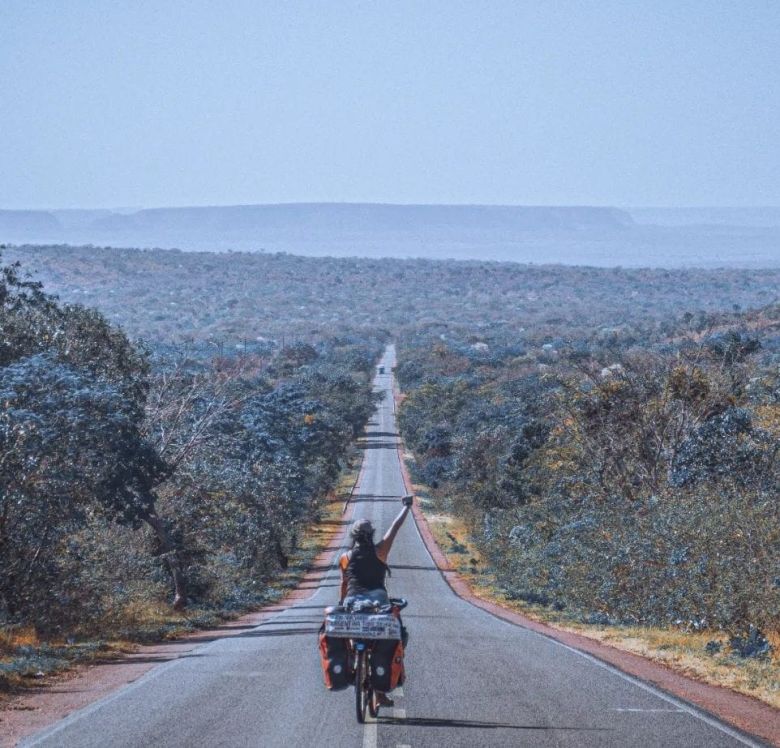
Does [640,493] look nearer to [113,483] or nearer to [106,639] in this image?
[113,483]

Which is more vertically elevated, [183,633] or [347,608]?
[347,608]

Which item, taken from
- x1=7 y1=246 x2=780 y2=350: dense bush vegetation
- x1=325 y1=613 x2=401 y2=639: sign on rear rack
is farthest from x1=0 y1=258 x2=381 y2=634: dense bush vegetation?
x1=7 y1=246 x2=780 y2=350: dense bush vegetation

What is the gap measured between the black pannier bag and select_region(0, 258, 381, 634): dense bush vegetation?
840cm

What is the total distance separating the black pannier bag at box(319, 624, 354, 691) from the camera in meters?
9.99

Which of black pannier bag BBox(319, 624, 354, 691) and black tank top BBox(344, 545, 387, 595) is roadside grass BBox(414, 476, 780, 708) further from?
black pannier bag BBox(319, 624, 354, 691)

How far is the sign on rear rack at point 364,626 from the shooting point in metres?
9.80

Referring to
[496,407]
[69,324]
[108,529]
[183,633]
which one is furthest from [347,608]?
[496,407]

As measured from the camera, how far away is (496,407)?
63219 mm

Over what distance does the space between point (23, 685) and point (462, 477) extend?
140 feet

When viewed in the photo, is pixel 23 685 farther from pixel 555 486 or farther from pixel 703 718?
pixel 555 486

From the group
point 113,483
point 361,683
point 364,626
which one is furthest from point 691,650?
point 113,483

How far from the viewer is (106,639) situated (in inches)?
722

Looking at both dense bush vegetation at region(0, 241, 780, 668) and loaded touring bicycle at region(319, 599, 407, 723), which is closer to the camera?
loaded touring bicycle at region(319, 599, 407, 723)

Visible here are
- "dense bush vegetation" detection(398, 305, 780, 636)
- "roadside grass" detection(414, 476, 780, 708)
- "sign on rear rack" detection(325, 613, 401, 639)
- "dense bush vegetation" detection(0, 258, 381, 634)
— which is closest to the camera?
"sign on rear rack" detection(325, 613, 401, 639)
